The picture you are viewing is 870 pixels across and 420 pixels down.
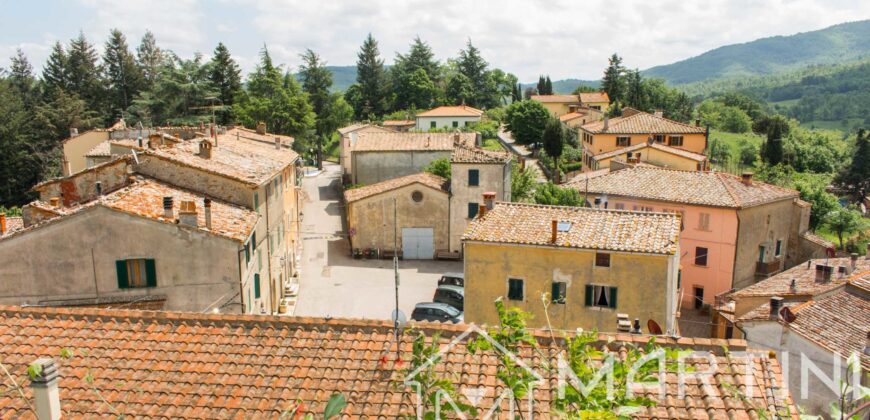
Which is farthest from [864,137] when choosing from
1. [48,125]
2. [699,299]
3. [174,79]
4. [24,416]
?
[48,125]

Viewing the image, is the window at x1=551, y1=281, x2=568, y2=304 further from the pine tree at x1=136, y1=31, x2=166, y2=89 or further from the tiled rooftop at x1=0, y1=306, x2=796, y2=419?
the pine tree at x1=136, y1=31, x2=166, y2=89

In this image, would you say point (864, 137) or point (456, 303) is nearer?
point (456, 303)

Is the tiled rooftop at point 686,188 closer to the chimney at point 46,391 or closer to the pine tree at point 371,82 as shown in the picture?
the chimney at point 46,391

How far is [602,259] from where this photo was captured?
1980 centimetres

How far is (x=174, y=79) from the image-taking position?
210 ft

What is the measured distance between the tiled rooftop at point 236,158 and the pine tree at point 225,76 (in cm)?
4202

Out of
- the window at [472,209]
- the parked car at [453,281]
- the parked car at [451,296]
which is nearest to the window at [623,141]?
the window at [472,209]

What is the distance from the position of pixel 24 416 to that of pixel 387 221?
89.9 feet

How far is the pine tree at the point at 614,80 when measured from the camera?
92.2 metres

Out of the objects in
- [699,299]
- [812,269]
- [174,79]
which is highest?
[174,79]

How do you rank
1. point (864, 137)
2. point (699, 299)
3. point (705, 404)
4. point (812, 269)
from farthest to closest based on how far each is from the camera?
point (864, 137), point (699, 299), point (812, 269), point (705, 404)

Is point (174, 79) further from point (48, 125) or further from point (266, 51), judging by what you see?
point (48, 125)

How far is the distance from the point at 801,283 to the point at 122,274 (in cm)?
2272

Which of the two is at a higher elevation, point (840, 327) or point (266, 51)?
point (266, 51)
